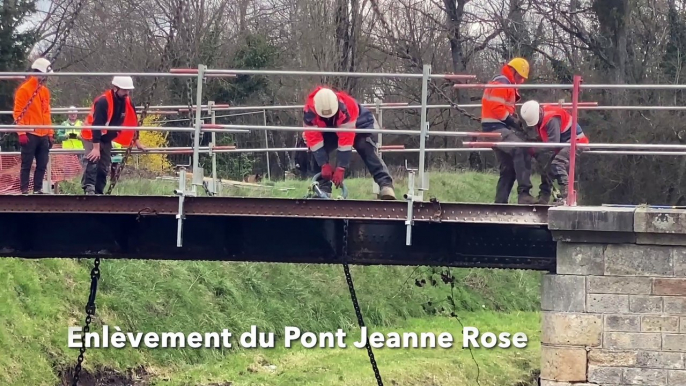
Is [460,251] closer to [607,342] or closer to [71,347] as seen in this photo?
[607,342]

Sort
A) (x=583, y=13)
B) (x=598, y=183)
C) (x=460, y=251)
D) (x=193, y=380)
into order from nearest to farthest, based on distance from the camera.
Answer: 1. (x=460, y=251)
2. (x=193, y=380)
3. (x=598, y=183)
4. (x=583, y=13)

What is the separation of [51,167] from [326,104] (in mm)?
7114

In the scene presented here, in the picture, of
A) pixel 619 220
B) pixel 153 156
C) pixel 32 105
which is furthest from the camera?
pixel 153 156

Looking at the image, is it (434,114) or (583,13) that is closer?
(434,114)

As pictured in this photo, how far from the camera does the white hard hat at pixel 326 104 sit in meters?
11.0

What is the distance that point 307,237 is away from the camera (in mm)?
11039

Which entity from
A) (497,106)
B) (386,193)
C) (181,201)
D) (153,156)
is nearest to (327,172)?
(386,193)

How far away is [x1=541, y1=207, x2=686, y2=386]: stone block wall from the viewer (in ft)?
32.0

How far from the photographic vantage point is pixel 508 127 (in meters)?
11.9

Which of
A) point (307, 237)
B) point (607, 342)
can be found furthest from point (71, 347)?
point (607, 342)

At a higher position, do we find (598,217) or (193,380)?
(598,217)

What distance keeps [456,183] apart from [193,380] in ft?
46.9

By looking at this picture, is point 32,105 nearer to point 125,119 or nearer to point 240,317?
point 125,119

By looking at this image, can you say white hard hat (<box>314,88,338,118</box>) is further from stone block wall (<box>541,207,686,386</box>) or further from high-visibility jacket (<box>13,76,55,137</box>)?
high-visibility jacket (<box>13,76,55,137</box>)
